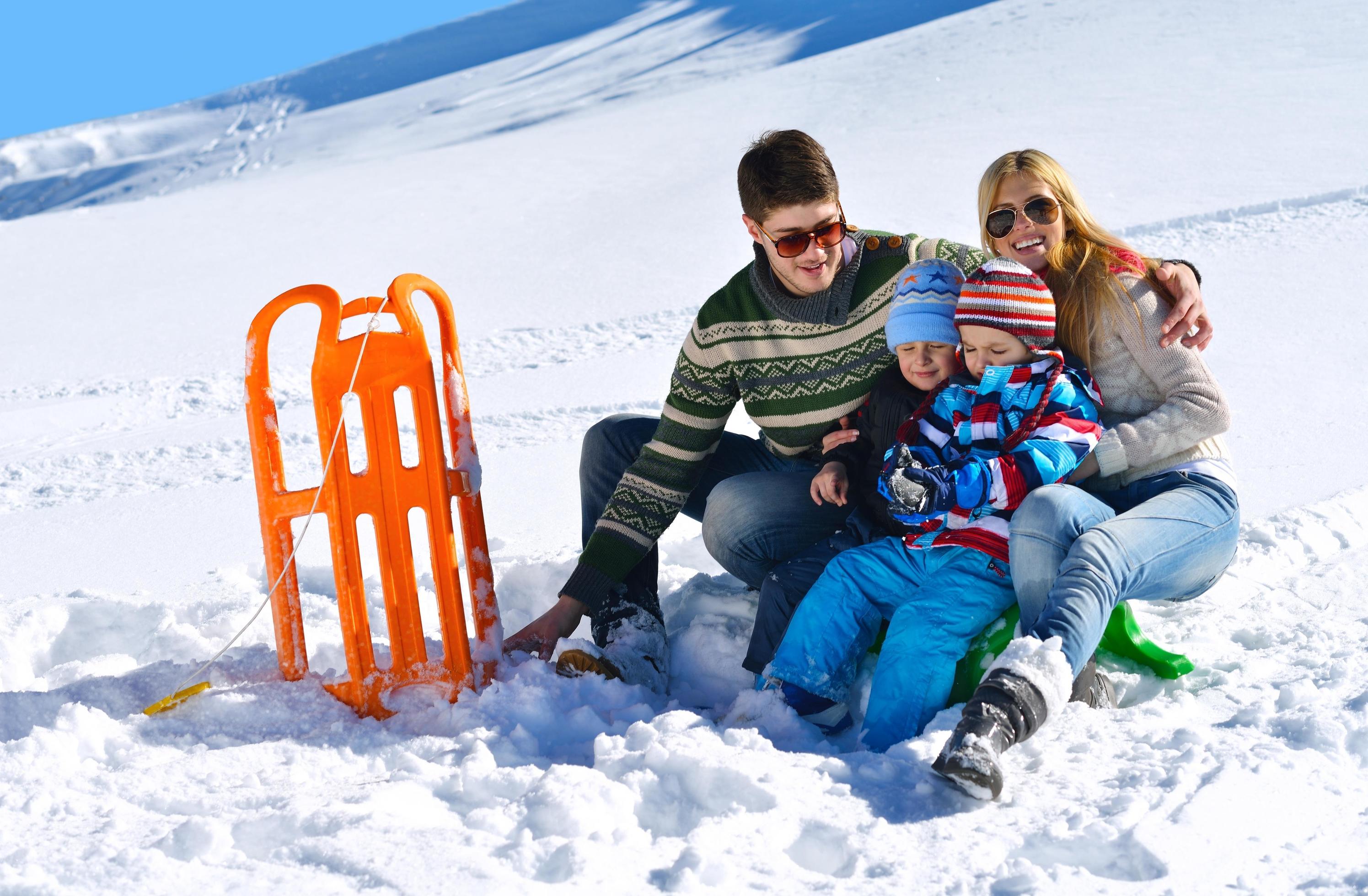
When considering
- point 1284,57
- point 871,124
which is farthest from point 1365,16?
point 871,124

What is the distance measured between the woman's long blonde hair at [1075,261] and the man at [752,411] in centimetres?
13

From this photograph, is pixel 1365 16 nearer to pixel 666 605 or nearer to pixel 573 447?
pixel 573 447

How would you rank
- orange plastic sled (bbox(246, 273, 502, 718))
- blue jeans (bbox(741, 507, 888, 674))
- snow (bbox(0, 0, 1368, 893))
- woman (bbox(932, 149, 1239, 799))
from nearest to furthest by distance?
1. snow (bbox(0, 0, 1368, 893))
2. woman (bbox(932, 149, 1239, 799))
3. orange plastic sled (bbox(246, 273, 502, 718))
4. blue jeans (bbox(741, 507, 888, 674))

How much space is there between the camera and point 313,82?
138ft

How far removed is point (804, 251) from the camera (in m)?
2.55

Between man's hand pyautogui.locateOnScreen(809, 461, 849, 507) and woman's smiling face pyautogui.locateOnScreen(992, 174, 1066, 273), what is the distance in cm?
67

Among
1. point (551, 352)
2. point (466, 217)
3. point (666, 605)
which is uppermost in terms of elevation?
point (466, 217)

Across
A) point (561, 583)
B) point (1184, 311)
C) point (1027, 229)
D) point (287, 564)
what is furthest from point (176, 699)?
point (1184, 311)

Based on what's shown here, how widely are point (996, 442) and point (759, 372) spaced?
653mm

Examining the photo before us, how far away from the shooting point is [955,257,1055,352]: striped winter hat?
2338 mm

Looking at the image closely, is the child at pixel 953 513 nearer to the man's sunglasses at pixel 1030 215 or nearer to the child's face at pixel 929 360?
the child's face at pixel 929 360

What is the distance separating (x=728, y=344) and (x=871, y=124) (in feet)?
44.7

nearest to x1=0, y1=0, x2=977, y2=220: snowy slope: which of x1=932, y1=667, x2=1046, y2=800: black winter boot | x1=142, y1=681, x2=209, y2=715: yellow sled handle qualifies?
x1=142, y1=681, x2=209, y2=715: yellow sled handle

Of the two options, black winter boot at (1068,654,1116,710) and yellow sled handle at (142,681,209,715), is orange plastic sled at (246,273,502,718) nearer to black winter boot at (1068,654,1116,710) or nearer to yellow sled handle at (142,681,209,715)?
yellow sled handle at (142,681,209,715)
